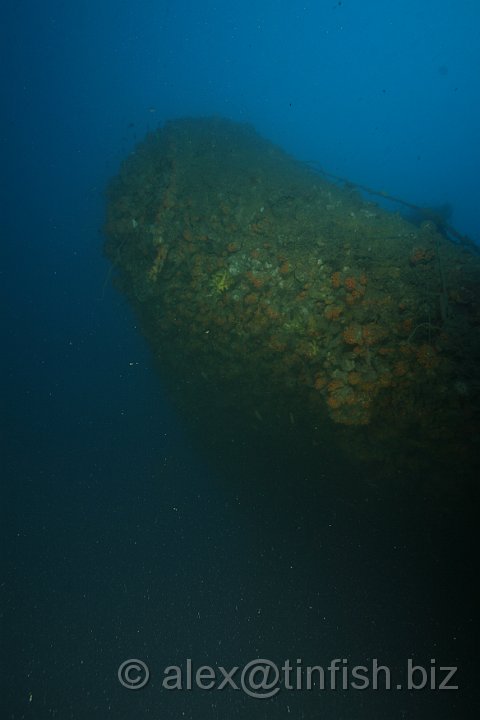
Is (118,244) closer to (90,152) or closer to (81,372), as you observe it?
(81,372)

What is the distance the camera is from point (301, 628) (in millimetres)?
4668

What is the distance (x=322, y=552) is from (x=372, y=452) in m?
1.67

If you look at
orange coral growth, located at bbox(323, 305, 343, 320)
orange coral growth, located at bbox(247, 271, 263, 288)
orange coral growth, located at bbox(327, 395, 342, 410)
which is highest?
orange coral growth, located at bbox(323, 305, 343, 320)

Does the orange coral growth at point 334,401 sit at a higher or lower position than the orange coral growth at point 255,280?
lower

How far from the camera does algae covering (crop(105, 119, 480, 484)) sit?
366 centimetres

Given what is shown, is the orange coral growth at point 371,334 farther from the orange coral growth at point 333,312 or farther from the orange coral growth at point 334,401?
the orange coral growth at point 334,401

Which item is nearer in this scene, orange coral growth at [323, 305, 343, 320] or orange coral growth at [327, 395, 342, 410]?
orange coral growth at [327, 395, 342, 410]

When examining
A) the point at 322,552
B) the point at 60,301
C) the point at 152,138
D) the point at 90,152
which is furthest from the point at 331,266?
the point at 90,152

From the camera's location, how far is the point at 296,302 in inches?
173

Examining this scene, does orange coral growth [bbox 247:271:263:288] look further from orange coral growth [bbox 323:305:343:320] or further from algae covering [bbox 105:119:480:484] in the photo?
orange coral growth [bbox 323:305:343:320]

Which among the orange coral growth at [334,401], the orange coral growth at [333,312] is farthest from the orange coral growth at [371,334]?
the orange coral growth at [334,401]

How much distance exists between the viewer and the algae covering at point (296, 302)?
3658 millimetres

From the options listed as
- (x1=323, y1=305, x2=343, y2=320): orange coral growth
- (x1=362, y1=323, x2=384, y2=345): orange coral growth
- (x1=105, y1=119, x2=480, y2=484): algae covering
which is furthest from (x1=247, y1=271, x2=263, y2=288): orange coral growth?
(x1=362, y1=323, x2=384, y2=345): orange coral growth

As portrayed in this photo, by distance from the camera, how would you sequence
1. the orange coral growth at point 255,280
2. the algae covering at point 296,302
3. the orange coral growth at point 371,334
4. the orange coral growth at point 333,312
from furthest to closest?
1. the orange coral growth at point 255,280
2. the orange coral growth at point 333,312
3. the orange coral growth at point 371,334
4. the algae covering at point 296,302
